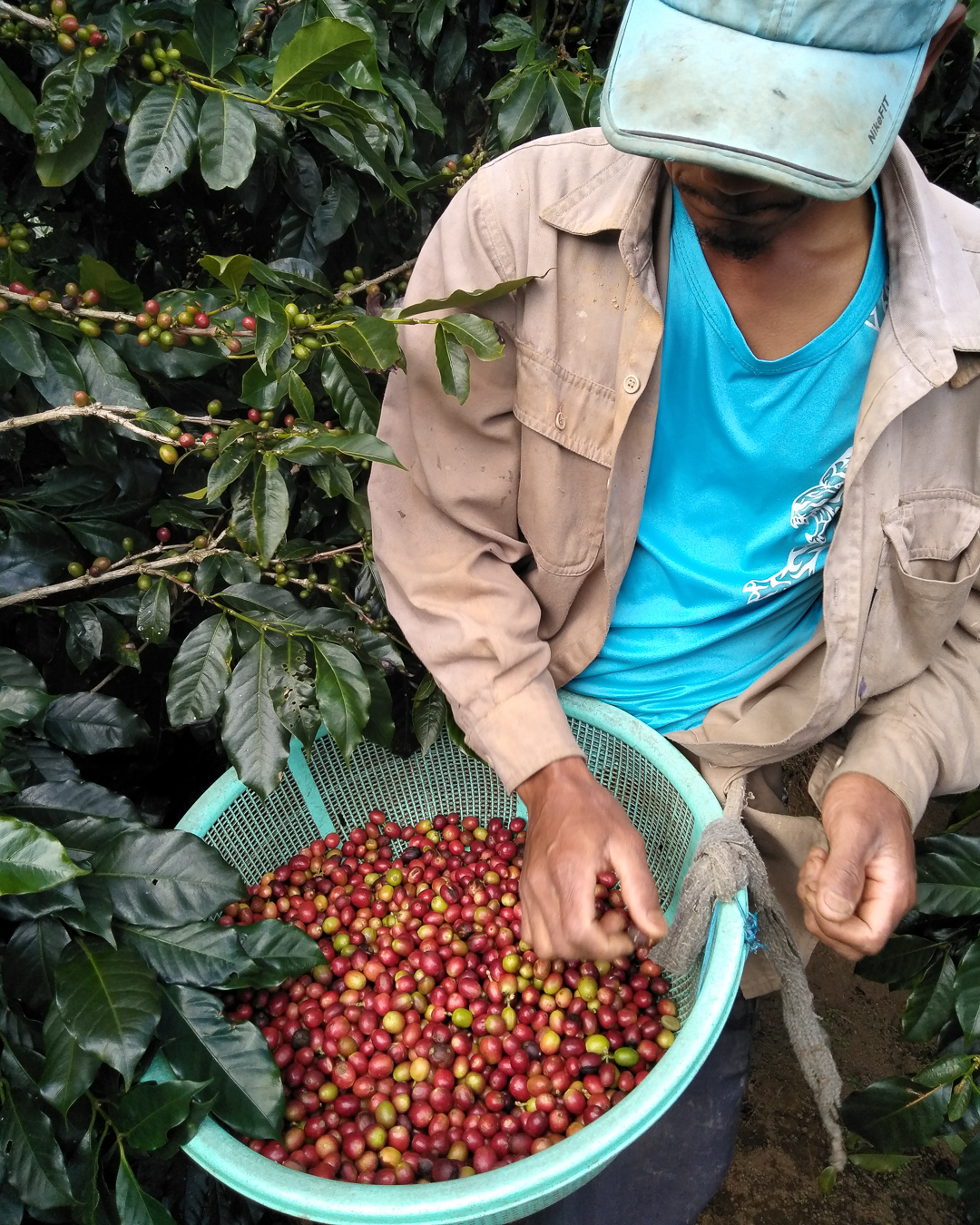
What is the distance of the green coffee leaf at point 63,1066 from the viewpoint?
1.26 m

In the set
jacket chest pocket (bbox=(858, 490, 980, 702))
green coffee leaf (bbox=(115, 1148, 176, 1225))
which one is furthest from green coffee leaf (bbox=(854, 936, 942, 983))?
green coffee leaf (bbox=(115, 1148, 176, 1225))

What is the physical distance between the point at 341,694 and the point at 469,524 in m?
0.43

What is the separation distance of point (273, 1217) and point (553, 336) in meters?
2.05

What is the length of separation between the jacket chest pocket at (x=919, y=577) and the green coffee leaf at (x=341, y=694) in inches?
38.3

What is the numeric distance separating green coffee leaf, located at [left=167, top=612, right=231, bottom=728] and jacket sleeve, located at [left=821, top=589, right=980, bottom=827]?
1.18 meters

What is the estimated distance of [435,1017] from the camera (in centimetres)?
177

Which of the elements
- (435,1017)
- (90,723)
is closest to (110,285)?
(90,723)

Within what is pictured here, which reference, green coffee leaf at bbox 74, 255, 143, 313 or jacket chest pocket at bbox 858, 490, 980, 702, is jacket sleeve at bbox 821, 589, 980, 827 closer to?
jacket chest pocket at bbox 858, 490, 980, 702

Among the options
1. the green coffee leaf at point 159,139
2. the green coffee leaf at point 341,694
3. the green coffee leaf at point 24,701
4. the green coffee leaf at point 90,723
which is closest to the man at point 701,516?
the green coffee leaf at point 341,694

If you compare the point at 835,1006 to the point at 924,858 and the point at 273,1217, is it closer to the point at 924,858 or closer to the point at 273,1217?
the point at 924,858

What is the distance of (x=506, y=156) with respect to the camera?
161 centimetres

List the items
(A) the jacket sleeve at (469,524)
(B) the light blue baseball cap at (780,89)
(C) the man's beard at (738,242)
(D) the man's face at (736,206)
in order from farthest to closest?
(A) the jacket sleeve at (469,524) < (C) the man's beard at (738,242) < (D) the man's face at (736,206) < (B) the light blue baseball cap at (780,89)

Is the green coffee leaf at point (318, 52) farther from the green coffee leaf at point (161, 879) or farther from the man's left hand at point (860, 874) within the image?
the man's left hand at point (860, 874)

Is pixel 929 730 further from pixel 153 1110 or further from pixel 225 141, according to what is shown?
pixel 225 141
